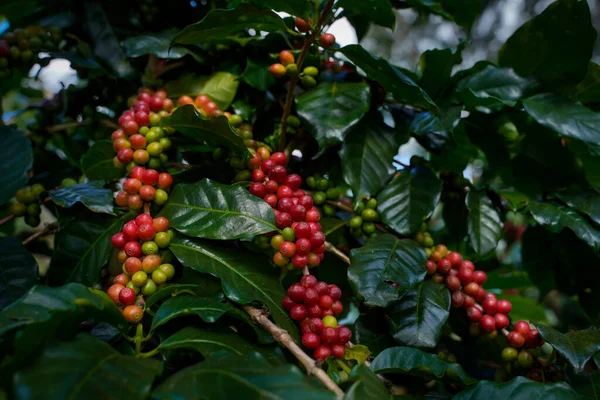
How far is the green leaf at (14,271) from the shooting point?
0.82 meters

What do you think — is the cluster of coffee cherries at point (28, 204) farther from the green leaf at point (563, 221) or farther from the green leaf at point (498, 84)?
the green leaf at point (563, 221)

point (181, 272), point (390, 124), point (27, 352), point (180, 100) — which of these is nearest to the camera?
point (27, 352)

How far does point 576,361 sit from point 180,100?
0.88 meters

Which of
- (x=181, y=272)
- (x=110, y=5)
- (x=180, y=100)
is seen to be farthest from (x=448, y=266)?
(x=110, y=5)

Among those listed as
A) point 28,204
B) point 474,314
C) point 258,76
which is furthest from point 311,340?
point 28,204

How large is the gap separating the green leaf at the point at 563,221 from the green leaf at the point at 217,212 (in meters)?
0.60

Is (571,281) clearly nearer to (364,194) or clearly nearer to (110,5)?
(364,194)

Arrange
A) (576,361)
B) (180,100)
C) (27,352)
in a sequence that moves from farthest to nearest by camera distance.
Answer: (180,100) < (576,361) < (27,352)

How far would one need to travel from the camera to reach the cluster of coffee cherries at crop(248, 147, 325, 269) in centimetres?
78

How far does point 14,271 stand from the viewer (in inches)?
33.2

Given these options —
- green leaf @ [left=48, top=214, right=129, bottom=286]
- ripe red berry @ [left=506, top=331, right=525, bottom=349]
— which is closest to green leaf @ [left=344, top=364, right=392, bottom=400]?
ripe red berry @ [left=506, top=331, right=525, bottom=349]

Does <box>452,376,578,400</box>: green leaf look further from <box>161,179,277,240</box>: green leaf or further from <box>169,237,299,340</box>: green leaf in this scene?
<box>161,179,277,240</box>: green leaf

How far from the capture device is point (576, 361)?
28.6 inches

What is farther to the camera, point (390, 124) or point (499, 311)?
point (390, 124)
